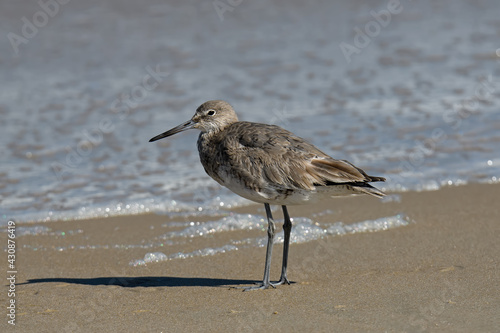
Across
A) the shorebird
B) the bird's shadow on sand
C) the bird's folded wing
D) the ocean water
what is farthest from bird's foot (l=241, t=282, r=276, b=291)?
the ocean water

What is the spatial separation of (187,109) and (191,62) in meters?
2.03

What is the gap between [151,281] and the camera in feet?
17.2

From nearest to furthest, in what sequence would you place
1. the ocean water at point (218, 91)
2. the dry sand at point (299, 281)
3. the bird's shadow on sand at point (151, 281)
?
the dry sand at point (299, 281)
the bird's shadow on sand at point (151, 281)
the ocean water at point (218, 91)

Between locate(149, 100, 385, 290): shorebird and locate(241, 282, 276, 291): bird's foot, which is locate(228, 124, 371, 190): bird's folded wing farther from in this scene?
locate(241, 282, 276, 291): bird's foot

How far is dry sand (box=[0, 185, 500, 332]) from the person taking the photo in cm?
434

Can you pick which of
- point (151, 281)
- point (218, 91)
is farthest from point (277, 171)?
point (218, 91)

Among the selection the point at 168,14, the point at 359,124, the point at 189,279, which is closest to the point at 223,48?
the point at 168,14

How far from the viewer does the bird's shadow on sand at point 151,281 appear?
5.17 m

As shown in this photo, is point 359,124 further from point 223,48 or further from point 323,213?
point 223,48

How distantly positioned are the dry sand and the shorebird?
39 centimetres

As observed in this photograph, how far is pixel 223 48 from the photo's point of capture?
1190cm

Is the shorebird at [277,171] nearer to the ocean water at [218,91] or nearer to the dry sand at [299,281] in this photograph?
the dry sand at [299,281]

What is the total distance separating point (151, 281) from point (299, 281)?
1.00 metres

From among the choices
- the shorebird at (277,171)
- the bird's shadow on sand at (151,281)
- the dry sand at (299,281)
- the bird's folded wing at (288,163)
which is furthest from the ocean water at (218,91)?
the bird's folded wing at (288,163)
